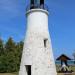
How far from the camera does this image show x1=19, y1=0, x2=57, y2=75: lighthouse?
550 inches

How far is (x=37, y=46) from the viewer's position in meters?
14.2

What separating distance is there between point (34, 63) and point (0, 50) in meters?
28.9

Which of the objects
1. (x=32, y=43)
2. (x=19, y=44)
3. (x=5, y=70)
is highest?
(x=19, y=44)

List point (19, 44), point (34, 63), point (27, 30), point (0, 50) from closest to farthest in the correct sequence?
point (34, 63), point (27, 30), point (0, 50), point (19, 44)

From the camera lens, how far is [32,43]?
14.4m

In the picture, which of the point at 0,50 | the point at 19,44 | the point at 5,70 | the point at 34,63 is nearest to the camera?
the point at 34,63

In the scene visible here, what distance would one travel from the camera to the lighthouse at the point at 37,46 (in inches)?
550

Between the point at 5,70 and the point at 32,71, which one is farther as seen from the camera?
the point at 5,70

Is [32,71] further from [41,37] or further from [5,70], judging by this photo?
[5,70]

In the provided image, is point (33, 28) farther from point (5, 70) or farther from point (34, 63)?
point (5, 70)

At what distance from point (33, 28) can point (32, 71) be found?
128 inches

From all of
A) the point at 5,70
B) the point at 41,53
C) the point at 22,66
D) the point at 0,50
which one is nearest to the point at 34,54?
the point at 41,53

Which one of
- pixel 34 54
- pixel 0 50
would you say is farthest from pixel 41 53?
pixel 0 50

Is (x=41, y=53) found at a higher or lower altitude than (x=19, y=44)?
lower
